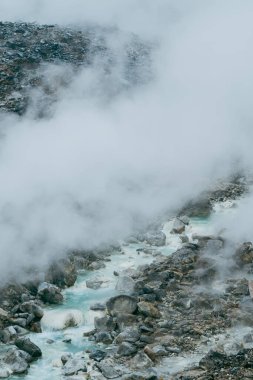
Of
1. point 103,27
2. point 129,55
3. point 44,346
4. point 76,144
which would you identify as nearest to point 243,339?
point 44,346

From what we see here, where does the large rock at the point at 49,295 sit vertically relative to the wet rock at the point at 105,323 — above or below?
above

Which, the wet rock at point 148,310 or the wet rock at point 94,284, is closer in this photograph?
the wet rock at point 148,310

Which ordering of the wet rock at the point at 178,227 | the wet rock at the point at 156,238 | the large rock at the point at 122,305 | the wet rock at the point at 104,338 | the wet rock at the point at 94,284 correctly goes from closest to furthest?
the wet rock at the point at 104,338 → the large rock at the point at 122,305 → the wet rock at the point at 94,284 → the wet rock at the point at 156,238 → the wet rock at the point at 178,227

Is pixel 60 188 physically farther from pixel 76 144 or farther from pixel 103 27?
pixel 103 27

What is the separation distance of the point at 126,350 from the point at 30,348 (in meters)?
1.78

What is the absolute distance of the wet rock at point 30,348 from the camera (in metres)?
10.9

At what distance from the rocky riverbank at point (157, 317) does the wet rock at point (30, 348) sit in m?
0.02

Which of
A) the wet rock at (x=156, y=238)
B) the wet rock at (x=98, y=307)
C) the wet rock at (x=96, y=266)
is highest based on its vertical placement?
the wet rock at (x=156, y=238)

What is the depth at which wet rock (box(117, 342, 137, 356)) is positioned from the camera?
10703 mm

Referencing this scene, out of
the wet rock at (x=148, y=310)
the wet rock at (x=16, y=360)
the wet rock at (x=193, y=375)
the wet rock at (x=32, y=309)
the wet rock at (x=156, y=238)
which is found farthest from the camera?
the wet rock at (x=156, y=238)

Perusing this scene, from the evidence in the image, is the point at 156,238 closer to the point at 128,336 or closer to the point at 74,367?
the point at 128,336

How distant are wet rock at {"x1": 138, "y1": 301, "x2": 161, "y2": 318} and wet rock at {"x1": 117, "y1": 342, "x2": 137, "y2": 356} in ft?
4.11

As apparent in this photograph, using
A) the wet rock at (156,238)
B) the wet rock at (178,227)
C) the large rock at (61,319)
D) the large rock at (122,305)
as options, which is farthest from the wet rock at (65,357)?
the wet rock at (178,227)

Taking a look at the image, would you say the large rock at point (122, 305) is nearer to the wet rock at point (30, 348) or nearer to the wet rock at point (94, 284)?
the wet rock at point (94, 284)
